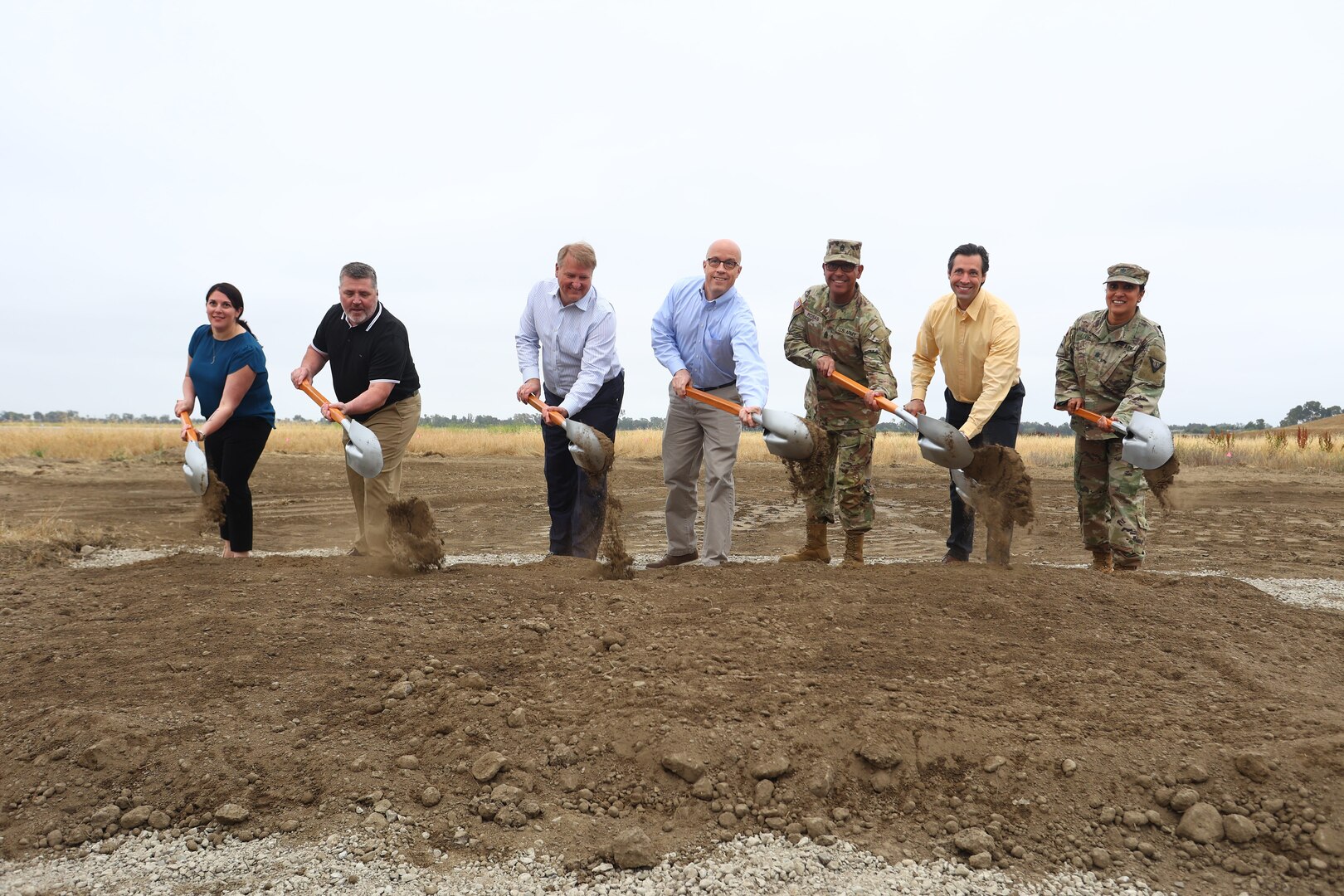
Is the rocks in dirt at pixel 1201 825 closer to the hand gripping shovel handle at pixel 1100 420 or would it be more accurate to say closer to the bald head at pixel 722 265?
the hand gripping shovel handle at pixel 1100 420

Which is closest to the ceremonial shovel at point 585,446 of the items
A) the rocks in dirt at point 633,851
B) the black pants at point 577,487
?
the black pants at point 577,487

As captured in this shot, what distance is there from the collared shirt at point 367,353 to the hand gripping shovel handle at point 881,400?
247cm

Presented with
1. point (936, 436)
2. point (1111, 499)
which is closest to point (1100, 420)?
point (1111, 499)

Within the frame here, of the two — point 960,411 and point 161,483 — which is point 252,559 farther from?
point 161,483

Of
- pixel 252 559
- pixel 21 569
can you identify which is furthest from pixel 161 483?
pixel 252 559

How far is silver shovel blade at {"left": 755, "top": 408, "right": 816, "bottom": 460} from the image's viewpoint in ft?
16.4

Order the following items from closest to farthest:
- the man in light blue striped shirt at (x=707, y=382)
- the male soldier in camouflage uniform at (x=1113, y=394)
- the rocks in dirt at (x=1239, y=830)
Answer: the rocks in dirt at (x=1239, y=830) → the male soldier in camouflage uniform at (x=1113, y=394) → the man in light blue striped shirt at (x=707, y=382)

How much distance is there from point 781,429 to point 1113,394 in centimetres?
190

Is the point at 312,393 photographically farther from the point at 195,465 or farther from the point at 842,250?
the point at 842,250

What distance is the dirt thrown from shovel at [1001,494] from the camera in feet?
16.1

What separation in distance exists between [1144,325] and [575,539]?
11.4 feet

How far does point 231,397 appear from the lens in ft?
17.7

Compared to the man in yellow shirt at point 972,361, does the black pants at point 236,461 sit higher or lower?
lower

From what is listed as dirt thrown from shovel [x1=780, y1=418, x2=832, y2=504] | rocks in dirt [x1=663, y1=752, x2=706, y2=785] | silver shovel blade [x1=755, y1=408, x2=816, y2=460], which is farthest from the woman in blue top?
rocks in dirt [x1=663, y1=752, x2=706, y2=785]
